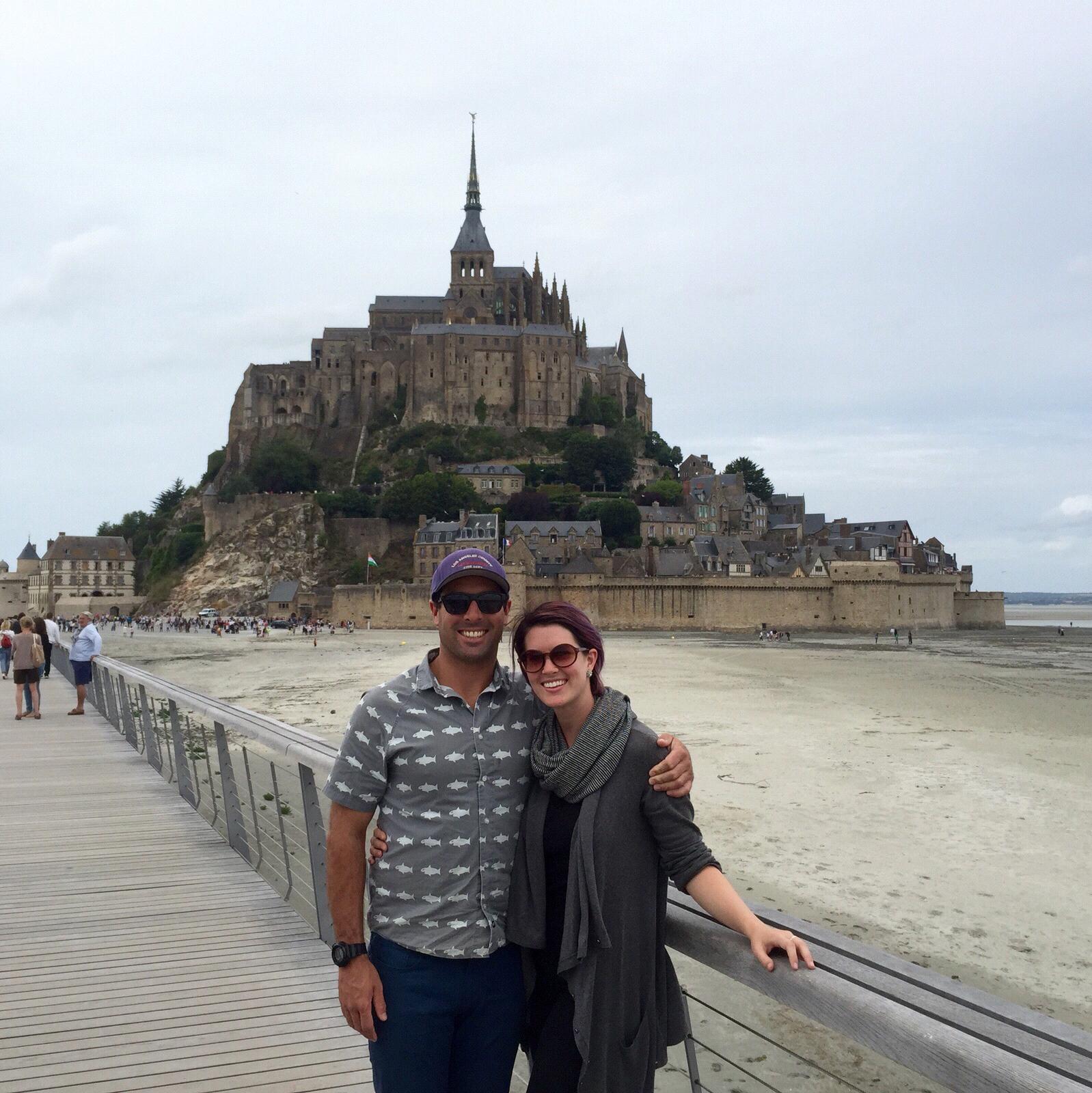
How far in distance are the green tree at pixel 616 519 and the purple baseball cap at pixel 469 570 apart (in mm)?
64823

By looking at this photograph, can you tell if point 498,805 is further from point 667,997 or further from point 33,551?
point 33,551

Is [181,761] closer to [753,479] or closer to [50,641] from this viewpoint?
[50,641]

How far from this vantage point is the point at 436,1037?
2703 millimetres

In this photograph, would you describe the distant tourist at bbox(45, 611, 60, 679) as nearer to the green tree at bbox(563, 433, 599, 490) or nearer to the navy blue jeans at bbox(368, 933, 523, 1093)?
the navy blue jeans at bbox(368, 933, 523, 1093)

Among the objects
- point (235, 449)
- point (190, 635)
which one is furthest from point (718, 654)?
point (235, 449)

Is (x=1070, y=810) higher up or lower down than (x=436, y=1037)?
lower down

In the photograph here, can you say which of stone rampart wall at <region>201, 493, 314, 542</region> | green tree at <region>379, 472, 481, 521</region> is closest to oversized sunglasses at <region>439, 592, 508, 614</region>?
green tree at <region>379, 472, 481, 521</region>

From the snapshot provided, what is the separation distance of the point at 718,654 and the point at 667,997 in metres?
38.2

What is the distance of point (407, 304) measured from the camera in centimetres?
9025

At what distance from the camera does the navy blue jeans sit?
106 inches

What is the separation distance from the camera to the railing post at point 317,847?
15.7 ft

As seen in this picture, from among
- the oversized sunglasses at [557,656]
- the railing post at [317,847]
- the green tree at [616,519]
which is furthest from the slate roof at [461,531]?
the oversized sunglasses at [557,656]

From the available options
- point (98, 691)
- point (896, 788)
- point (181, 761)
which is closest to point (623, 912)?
point (181, 761)

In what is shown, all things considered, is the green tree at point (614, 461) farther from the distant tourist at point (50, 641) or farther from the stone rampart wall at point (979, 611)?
the distant tourist at point (50, 641)
